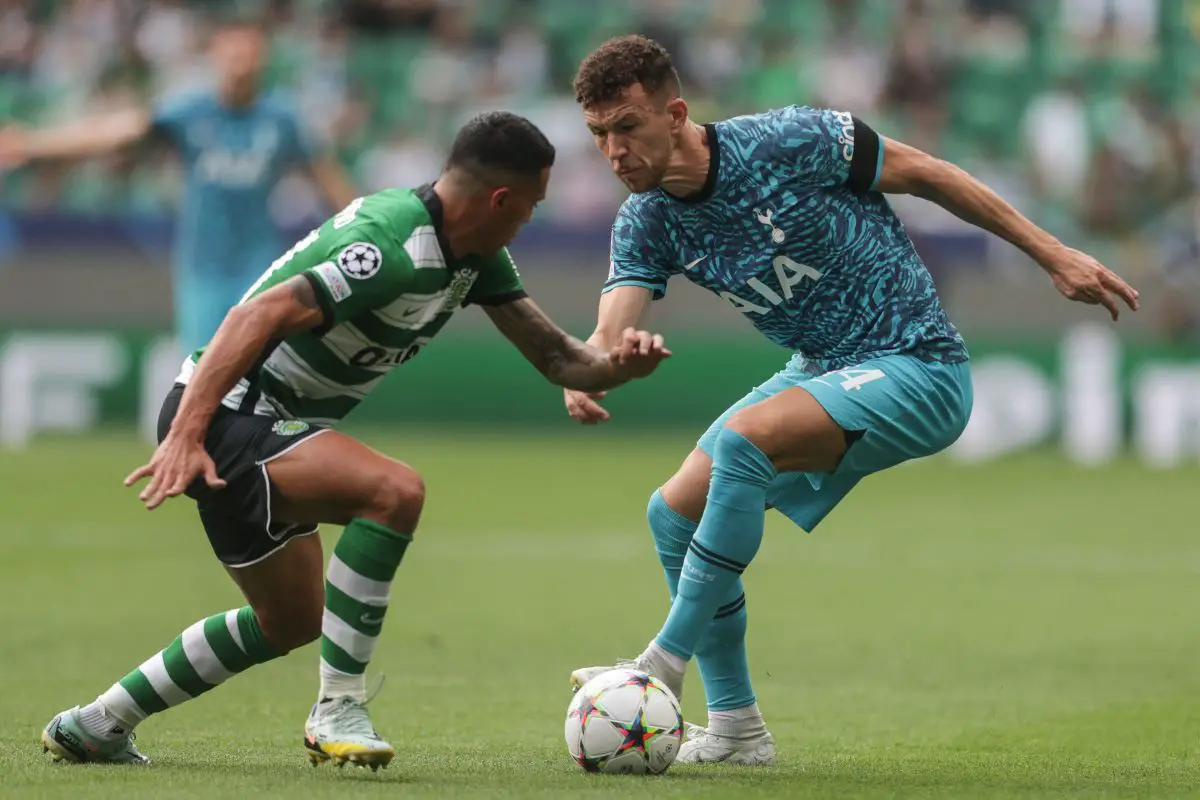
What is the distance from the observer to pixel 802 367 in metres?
6.41

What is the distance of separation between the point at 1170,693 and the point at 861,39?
1671cm

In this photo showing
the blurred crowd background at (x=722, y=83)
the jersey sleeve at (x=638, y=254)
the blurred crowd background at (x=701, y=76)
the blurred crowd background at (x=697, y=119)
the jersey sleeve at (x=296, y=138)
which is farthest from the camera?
the blurred crowd background at (x=701, y=76)

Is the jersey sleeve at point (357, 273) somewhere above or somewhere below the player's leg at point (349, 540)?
above

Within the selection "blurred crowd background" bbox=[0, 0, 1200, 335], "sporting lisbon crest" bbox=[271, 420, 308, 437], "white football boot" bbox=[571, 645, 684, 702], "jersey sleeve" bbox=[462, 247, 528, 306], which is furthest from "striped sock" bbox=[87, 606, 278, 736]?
"blurred crowd background" bbox=[0, 0, 1200, 335]

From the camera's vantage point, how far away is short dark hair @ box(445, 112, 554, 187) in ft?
18.3

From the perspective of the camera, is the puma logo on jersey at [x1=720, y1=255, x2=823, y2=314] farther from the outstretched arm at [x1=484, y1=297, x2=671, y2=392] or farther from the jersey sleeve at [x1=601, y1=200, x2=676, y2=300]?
the outstretched arm at [x1=484, y1=297, x2=671, y2=392]

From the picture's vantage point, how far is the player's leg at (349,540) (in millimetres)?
5473

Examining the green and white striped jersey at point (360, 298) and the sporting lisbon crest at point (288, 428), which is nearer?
the green and white striped jersey at point (360, 298)

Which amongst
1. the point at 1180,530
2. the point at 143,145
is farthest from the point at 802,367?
the point at 1180,530

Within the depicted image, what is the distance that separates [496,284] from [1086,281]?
185 centimetres

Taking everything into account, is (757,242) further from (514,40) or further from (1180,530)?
(514,40)

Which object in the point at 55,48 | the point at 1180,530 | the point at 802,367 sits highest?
the point at 55,48

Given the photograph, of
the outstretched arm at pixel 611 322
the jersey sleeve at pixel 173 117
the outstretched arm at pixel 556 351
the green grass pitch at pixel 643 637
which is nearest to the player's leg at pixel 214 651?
the green grass pitch at pixel 643 637

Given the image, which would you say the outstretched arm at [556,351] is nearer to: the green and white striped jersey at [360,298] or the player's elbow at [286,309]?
the green and white striped jersey at [360,298]
